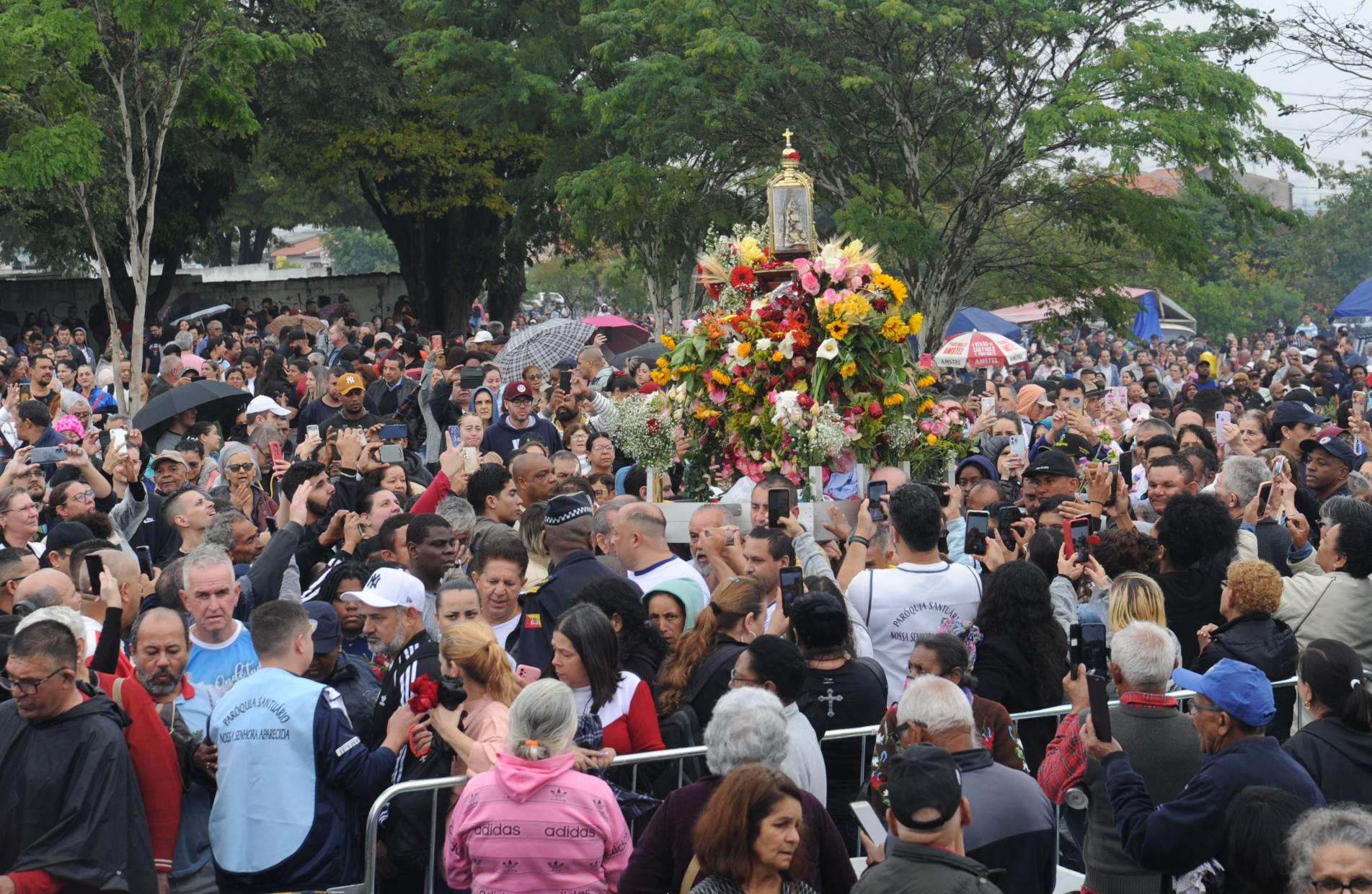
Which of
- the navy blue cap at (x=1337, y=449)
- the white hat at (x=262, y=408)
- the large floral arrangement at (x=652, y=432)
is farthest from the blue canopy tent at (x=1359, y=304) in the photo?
the white hat at (x=262, y=408)

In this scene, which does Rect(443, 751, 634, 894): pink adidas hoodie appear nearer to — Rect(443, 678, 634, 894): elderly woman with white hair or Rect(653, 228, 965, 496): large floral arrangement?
Rect(443, 678, 634, 894): elderly woman with white hair

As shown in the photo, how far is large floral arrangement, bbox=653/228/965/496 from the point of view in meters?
8.27

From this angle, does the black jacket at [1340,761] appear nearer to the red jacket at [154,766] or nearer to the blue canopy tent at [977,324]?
the red jacket at [154,766]

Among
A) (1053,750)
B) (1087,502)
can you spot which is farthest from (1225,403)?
(1053,750)

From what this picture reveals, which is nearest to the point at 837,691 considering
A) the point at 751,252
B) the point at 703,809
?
A: the point at 703,809

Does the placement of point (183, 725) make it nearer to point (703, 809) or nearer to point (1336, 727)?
point (703, 809)

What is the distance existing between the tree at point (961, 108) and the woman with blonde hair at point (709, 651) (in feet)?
52.4

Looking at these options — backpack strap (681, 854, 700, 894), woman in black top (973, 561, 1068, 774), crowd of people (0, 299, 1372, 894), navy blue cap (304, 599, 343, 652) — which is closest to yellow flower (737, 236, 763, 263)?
crowd of people (0, 299, 1372, 894)

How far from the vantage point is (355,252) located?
10100cm

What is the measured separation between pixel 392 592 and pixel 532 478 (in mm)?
2580

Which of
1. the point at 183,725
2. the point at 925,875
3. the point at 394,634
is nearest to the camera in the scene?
the point at 925,875

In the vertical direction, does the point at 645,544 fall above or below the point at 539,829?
above

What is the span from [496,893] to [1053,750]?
2089 mm

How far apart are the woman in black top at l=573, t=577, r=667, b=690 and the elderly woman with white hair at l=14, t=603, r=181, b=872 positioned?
5.50 ft
